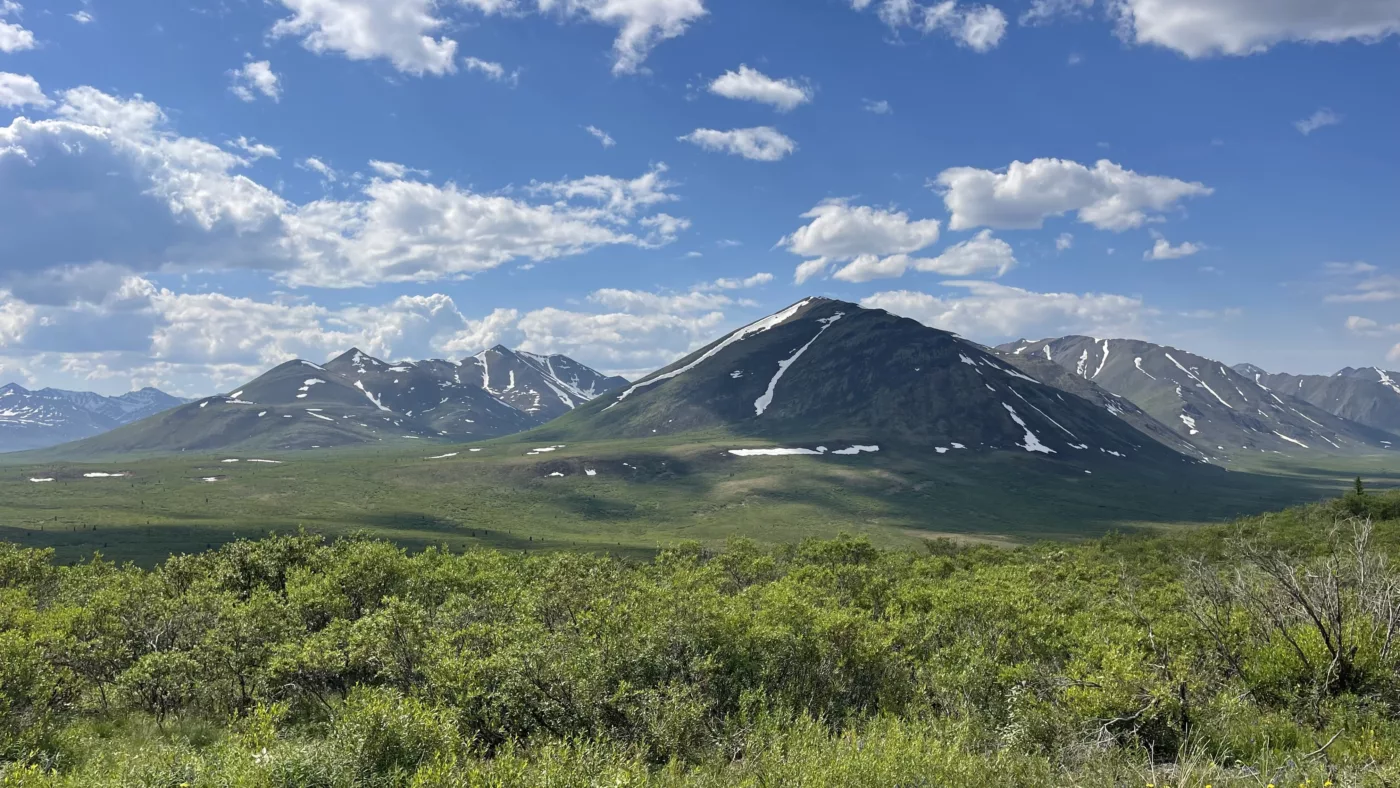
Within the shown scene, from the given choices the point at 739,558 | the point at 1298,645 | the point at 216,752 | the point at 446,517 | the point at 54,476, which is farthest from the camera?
the point at 54,476

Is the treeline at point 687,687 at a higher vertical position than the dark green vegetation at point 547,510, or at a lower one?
higher

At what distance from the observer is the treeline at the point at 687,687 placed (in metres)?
14.5

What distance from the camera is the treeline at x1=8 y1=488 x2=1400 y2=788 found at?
1446 centimetres

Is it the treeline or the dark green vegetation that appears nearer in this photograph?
the treeline

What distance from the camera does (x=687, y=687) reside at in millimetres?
20062

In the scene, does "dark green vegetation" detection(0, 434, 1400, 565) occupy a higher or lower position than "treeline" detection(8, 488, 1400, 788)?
lower

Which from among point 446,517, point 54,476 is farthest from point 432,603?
point 54,476

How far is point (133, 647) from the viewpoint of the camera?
86.6 feet

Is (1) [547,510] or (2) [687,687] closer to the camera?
(2) [687,687]

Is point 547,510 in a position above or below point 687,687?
below

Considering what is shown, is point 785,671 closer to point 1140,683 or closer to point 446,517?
point 1140,683

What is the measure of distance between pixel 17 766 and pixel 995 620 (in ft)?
106

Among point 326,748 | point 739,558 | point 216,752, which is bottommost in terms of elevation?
point 739,558

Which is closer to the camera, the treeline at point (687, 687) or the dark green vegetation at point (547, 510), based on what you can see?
the treeline at point (687, 687)
